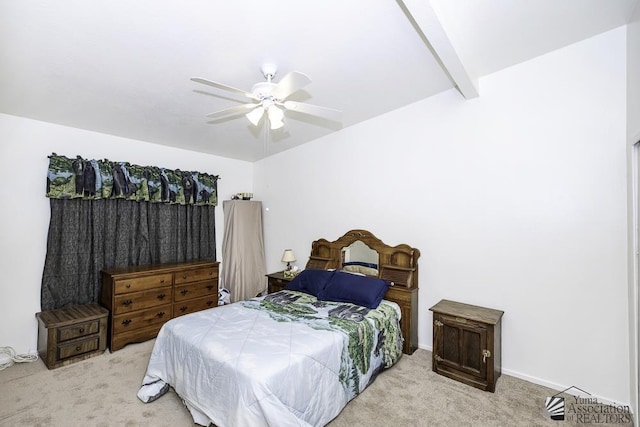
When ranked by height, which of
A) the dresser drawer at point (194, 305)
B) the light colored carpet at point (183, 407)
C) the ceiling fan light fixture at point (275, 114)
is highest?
the ceiling fan light fixture at point (275, 114)

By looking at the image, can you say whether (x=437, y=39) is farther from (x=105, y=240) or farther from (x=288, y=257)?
(x=105, y=240)

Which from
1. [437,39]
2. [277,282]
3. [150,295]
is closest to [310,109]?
[437,39]

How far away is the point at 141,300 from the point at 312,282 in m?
2.01

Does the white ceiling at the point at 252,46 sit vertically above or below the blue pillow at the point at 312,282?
above

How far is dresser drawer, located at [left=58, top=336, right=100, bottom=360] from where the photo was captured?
2.81m

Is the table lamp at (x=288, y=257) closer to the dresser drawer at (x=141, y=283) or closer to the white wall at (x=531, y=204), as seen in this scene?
the white wall at (x=531, y=204)

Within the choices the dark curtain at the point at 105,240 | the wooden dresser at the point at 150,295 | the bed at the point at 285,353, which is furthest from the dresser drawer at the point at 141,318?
the bed at the point at 285,353

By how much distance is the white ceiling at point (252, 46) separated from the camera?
5.82 feet

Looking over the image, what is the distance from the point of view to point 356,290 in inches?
117

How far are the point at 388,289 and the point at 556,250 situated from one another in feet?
4.98

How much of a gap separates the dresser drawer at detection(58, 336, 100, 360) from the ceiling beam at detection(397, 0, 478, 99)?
13.2 feet

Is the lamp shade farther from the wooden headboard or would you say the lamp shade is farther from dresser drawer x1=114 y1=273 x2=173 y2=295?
dresser drawer x1=114 y1=273 x2=173 y2=295

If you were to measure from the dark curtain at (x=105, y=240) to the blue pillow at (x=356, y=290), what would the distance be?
2.42 m

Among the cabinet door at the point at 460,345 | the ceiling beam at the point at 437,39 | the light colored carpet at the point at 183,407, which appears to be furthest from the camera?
the cabinet door at the point at 460,345
